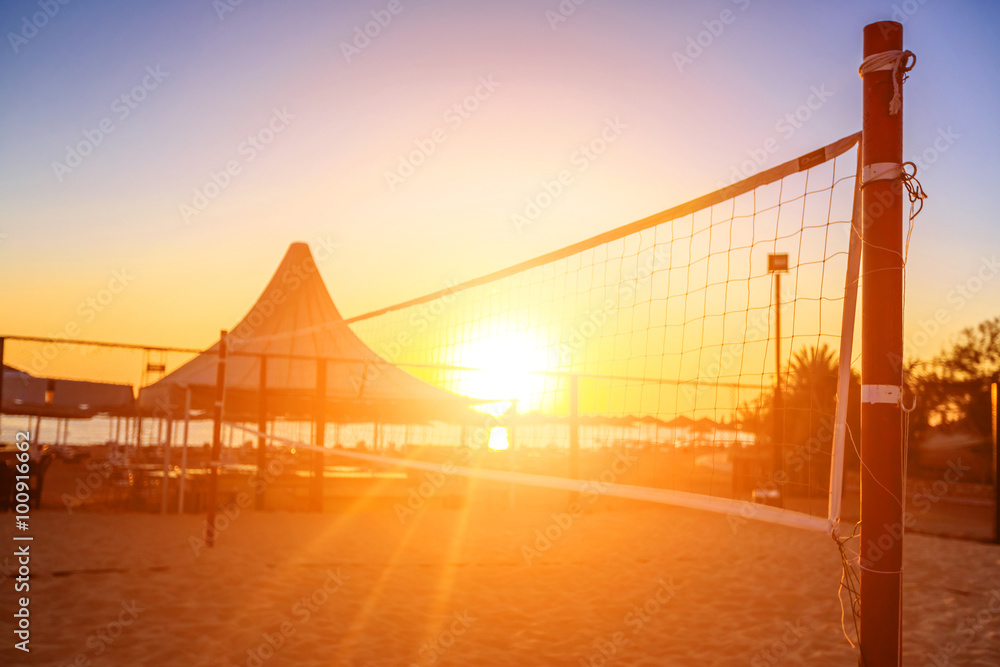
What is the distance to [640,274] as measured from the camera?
4531 mm

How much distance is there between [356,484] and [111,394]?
4.46 m

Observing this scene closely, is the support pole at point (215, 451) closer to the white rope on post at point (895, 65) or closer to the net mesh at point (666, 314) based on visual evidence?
the net mesh at point (666, 314)

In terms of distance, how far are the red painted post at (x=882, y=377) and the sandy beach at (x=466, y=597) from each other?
1760 mm

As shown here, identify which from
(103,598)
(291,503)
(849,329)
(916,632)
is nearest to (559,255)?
(849,329)

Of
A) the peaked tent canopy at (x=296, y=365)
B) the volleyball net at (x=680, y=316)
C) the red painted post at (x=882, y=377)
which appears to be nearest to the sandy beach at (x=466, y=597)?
the volleyball net at (x=680, y=316)

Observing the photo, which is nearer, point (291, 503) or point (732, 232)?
point (732, 232)

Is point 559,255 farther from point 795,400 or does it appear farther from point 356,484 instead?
point 795,400

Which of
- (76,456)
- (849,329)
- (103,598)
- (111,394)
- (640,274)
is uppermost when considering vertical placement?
(640,274)

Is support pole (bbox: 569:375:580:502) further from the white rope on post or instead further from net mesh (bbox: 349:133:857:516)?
the white rope on post

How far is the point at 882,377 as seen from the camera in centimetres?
199

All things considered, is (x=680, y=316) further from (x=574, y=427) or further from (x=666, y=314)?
(x=574, y=427)

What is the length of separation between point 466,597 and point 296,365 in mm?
6522

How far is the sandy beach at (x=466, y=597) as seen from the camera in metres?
3.57

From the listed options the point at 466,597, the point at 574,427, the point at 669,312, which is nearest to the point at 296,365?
the point at 574,427
